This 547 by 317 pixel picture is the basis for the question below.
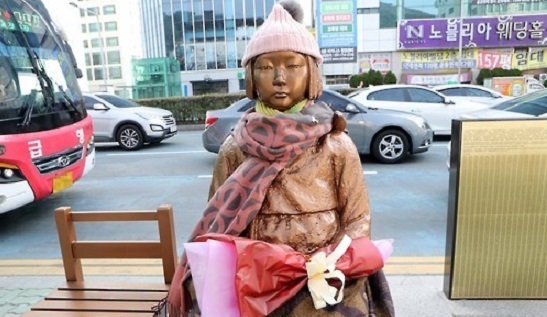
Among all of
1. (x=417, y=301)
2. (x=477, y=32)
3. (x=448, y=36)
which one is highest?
(x=477, y=32)

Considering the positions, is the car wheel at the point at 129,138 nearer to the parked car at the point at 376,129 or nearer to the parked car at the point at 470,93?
the parked car at the point at 376,129

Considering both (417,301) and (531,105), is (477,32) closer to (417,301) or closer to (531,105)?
(531,105)

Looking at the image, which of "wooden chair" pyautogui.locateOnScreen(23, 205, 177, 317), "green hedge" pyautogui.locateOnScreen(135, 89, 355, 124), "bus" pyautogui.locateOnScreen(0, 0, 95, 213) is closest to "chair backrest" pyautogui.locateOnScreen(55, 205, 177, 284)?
"wooden chair" pyautogui.locateOnScreen(23, 205, 177, 317)

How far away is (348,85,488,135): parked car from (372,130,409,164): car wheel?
2014 mm

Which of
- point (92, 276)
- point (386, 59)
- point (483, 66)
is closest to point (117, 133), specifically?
point (92, 276)

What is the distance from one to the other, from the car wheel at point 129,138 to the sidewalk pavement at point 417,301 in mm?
7143

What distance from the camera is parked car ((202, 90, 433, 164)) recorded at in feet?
23.2

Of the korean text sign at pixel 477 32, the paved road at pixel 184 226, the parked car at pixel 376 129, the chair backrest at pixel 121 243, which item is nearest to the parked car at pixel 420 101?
the paved road at pixel 184 226

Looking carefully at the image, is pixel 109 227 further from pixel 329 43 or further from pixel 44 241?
pixel 329 43

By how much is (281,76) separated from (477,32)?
1101 inches

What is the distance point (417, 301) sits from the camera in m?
2.61

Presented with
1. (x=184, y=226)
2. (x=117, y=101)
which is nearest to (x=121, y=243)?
(x=184, y=226)

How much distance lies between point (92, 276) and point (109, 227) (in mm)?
1361

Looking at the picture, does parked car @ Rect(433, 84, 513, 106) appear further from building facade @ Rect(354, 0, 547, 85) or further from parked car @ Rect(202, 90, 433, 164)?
building facade @ Rect(354, 0, 547, 85)
